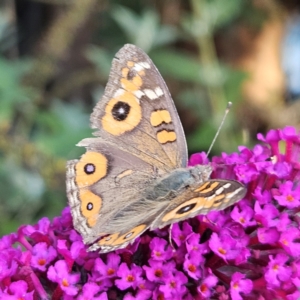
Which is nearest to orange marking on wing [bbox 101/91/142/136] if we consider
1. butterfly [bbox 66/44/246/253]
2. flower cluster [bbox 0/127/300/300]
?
butterfly [bbox 66/44/246/253]

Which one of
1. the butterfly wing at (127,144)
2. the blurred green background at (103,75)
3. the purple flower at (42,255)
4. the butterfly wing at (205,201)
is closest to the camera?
the butterfly wing at (205,201)

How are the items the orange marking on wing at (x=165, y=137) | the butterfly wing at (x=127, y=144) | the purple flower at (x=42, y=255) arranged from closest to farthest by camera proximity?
the purple flower at (x=42, y=255) < the butterfly wing at (x=127, y=144) < the orange marking on wing at (x=165, y=137)

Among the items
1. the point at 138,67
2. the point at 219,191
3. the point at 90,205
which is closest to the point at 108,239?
the point at 90,205

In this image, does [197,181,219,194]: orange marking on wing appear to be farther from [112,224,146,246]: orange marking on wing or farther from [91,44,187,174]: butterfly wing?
[91,44,187,174]: butterfly wing

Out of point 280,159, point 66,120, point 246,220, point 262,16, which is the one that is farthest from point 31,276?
point 262,16

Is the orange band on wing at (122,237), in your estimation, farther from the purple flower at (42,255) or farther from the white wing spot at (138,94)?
the white wing spot at (138,94)

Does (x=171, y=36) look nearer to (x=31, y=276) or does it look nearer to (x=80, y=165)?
(x=80, y=165)

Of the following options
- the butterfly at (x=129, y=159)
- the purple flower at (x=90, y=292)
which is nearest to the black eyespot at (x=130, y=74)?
the butterfly at (x=129, y=159)
